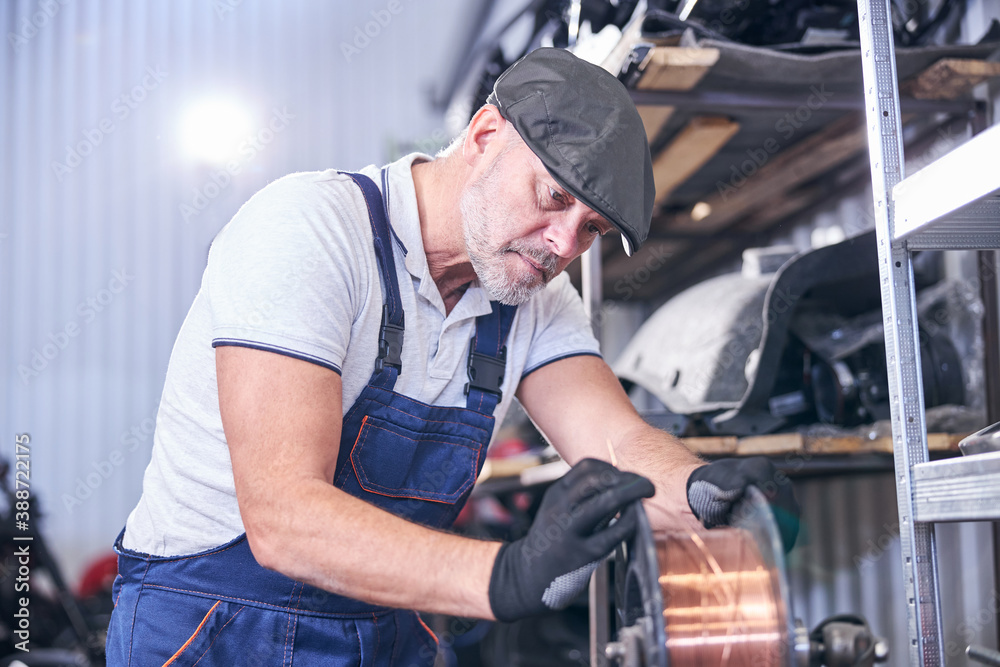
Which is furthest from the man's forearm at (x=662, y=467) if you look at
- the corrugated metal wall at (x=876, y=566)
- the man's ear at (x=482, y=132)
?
the corrugated metal wall at (x=876, y=566)

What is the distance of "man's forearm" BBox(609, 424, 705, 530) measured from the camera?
130 centimetres

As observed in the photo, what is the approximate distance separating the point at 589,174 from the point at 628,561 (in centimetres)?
57

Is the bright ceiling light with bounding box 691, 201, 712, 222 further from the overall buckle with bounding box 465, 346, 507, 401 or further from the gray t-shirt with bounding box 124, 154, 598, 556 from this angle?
the overall buckle with bounding box 465, 346, 507, 401

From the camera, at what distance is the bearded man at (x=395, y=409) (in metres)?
1.00

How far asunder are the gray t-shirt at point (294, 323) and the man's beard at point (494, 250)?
9 centimetres

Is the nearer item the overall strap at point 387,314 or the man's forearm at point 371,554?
the man's forearm at point 371,554

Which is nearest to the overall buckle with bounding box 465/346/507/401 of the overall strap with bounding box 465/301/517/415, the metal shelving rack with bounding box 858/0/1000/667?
the overall strap with bounding box 465/301/517/415

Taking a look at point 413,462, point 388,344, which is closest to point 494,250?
point 388,344

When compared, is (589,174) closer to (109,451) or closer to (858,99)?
(858,99)

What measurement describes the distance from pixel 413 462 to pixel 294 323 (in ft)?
1.41

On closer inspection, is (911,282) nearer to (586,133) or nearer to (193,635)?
(586,133)

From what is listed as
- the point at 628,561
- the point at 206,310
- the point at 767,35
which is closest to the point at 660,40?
the point at 767,35

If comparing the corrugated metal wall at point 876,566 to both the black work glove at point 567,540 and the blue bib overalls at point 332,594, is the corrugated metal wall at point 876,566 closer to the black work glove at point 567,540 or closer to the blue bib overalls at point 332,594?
the blue bib overalls at point 332,594

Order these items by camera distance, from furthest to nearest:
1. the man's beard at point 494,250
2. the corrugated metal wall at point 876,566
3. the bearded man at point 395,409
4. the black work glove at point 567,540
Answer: the corrugated metal wall at point 876,566 < the man's beard at point 494,250 < the bearded man at point 395,409 < the black work glove at point 567,540
